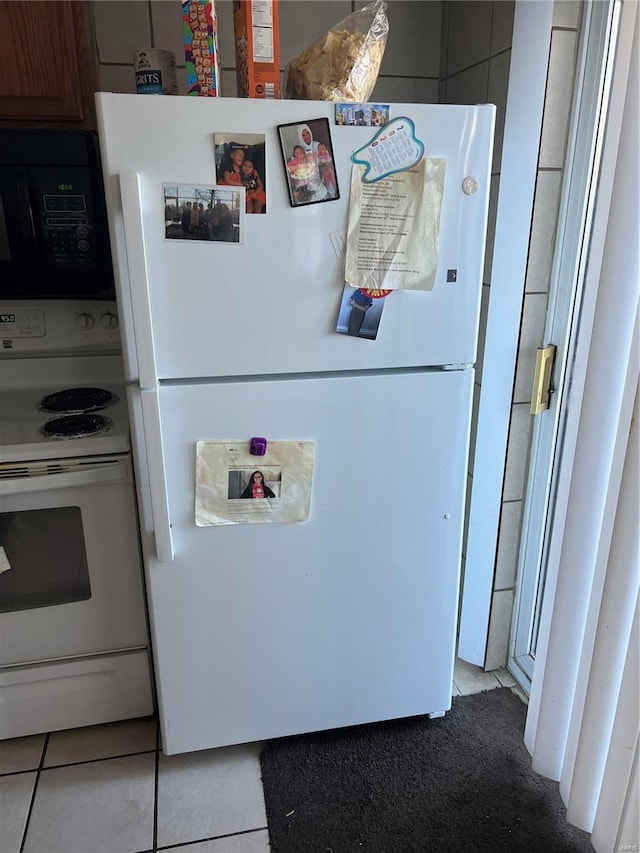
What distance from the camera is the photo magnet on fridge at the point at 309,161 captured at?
3.87ft

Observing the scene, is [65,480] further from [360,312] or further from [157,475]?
[360,312]

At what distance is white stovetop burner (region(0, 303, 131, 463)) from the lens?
4.71 feet

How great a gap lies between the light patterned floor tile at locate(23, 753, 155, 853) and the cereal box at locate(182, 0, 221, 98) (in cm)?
157

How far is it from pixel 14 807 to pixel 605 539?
1458 millimetres

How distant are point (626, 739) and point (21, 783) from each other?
4.51 feet

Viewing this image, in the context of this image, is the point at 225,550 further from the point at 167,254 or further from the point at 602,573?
the point at 602,573

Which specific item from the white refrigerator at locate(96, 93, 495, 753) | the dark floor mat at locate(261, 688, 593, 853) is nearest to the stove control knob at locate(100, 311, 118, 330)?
the white refrigerator at locate(96, 93, 495, 753)

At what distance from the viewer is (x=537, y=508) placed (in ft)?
5.79

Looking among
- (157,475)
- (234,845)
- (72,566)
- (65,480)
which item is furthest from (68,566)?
(234,845)

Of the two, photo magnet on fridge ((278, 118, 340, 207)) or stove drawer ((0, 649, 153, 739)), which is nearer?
photo magnet on fridge ((278, 118, 340, 207))

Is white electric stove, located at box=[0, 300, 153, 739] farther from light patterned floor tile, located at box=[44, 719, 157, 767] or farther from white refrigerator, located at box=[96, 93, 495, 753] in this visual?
white refrigerator, located at box=[96, 93, 495, 753]

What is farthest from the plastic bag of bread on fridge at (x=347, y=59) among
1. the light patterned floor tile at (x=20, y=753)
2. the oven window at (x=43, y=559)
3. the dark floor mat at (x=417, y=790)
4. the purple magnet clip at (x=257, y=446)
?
the light patterned floor tile at (x=20, y=753)

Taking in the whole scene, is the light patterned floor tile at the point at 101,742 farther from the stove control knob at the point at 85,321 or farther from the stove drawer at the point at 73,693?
the stove control knob at the point at 85,321

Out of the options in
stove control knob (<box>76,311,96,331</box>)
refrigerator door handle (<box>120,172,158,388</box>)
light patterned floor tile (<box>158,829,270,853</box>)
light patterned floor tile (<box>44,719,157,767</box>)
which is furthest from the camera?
stove control knob (<box>76,311,96,331</box>)
